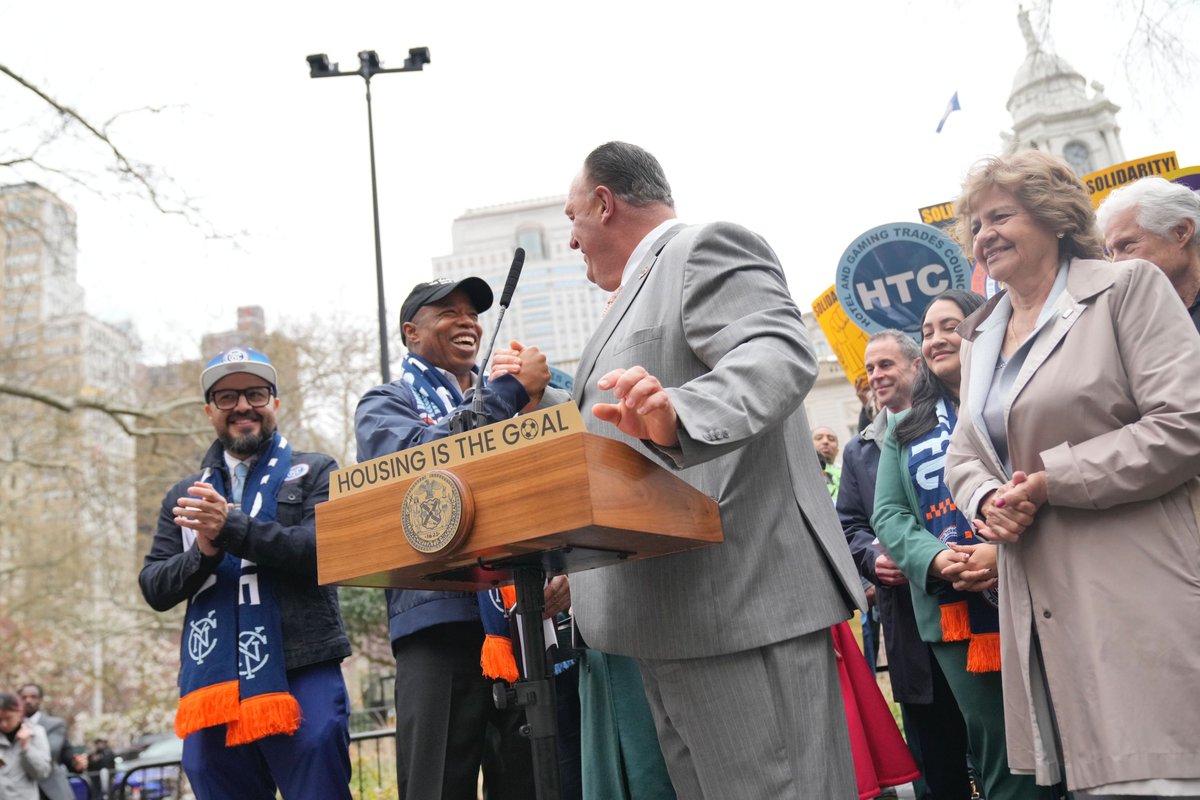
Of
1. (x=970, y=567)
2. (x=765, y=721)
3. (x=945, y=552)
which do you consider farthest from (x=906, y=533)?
(x=765, y=721)

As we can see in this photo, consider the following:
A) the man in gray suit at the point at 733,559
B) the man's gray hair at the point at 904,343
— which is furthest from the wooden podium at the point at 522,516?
the man's gray hair at the point at 904,343

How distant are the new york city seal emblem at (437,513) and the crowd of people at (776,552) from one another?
361mm

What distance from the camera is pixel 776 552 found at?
2.24m

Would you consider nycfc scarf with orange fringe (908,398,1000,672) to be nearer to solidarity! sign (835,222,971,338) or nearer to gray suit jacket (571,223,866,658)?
gray suit jacket (571,223,866,658)

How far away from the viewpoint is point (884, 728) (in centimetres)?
288

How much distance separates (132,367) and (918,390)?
806 inches

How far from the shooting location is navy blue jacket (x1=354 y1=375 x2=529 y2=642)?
3.06 m

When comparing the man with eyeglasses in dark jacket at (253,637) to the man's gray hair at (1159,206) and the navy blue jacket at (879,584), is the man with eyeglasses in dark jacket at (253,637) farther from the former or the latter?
the man's gray hair at (1159,206)

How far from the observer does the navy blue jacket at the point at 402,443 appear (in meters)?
3.06

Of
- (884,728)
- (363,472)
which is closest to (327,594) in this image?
(363,472)

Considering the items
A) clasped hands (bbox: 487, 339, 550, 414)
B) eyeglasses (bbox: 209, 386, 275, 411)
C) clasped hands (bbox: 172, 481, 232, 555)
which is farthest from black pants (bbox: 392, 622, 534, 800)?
eyeglasses (bbox: 209, 386, 275, 411)

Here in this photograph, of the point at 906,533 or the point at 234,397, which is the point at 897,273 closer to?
the point at 906,533

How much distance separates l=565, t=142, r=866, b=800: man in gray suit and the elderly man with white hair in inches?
66.3

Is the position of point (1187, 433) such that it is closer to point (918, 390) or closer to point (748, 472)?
point (748, 472)
